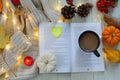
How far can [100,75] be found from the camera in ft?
4.19

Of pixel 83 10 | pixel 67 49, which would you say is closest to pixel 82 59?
pixel 67 49

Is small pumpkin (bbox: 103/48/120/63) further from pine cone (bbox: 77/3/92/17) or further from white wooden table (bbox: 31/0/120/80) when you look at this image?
pine cone (bbox: 77/3/92/17)

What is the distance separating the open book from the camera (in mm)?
1260

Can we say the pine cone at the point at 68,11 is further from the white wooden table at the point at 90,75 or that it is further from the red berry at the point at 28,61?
the red berry at the point at 28,61

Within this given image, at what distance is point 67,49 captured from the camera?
126 cm

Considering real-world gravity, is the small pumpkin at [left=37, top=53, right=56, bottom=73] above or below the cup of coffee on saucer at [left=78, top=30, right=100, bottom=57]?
below

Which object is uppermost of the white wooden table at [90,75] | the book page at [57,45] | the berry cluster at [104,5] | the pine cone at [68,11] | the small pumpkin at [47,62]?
the berry cluster at [104,5]

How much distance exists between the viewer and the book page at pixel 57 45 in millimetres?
1259

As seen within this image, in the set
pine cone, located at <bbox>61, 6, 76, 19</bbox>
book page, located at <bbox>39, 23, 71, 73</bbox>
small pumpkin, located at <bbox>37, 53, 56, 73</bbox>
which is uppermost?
pine cone, located at <bbox>61, 6, 76, 19</bbox>

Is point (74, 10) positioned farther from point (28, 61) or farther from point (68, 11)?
point (28, 61)

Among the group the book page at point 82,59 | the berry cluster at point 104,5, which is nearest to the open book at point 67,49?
the book page at point 82,59

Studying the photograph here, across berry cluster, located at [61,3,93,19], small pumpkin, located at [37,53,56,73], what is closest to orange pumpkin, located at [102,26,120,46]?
berry cluster, located at [61,3,93,19]

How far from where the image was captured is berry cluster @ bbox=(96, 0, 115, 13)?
1264 mm

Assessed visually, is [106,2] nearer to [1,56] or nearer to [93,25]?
[93,25]
